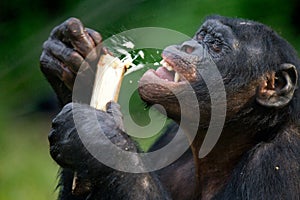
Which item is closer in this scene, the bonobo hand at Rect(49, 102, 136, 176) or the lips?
the bonobo hand at Rect(49, 102, 136, 176)

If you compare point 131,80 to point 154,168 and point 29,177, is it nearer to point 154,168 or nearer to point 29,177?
point 154,168

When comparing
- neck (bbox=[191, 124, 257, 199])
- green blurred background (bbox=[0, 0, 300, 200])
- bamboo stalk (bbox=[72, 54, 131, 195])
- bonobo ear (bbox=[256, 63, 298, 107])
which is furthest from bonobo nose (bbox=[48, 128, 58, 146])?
green blurred background (bbox=[0, 0, 300, 200])

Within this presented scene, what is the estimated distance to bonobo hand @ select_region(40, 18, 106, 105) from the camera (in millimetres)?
7273

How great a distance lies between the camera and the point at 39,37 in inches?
408

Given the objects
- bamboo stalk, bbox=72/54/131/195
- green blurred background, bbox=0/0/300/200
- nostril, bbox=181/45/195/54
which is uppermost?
nostril, bbox=181/45/195/54

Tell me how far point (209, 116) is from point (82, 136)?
2.98ft

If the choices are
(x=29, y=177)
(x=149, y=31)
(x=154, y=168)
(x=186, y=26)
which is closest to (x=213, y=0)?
(x=186, y=26)

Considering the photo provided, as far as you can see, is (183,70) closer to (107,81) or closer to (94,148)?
(107,81)

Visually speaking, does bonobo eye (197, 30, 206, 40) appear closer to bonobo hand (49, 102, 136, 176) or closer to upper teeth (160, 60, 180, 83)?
upper teeth (160, 60, 180, 83)

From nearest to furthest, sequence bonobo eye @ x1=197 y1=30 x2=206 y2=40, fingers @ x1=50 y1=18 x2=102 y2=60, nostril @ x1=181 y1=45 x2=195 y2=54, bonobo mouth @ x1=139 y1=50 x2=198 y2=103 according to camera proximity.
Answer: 1. bonobo mouth @ x1=139 y1=50 x2=198 y2=103
2. nostril @ x1=181 y1=45 x2=195 y2=54
3. fingers @ x1=50 y1=18 x2=102 y2=60
4. bonobo eye @ x1=197 y1=30 x2=206 y2=40

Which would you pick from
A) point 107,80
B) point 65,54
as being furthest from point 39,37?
point 107,80

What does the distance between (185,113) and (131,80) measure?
544mm

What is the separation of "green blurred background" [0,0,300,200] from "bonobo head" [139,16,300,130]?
225 cm

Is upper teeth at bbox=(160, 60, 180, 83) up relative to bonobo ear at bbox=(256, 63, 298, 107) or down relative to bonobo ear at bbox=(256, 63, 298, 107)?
up
